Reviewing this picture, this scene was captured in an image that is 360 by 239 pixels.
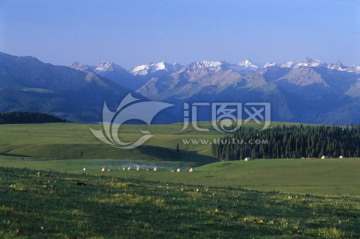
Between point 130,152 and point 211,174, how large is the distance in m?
71.2

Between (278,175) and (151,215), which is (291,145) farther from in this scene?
(151,215)

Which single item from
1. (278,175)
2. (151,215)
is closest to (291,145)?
(278,175)

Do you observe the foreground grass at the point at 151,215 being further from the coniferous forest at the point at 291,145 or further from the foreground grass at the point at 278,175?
the coniferous forest at the point at 291,145

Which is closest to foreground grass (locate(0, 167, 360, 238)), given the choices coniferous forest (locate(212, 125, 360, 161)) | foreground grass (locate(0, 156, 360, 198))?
foreground grass (locate(0, 156, 360, 198))

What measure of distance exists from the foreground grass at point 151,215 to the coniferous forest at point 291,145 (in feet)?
427

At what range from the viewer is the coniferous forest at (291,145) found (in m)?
156

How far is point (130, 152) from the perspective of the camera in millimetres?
142625

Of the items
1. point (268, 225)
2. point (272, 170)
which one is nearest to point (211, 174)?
point (272, 170)

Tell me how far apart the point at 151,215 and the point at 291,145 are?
14208cm

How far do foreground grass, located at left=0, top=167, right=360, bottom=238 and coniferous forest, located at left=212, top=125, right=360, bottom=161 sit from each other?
427ft

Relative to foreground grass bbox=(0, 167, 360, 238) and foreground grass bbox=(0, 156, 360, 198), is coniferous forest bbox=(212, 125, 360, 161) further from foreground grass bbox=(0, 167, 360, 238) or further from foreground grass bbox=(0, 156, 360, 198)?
foreground grass bbox=(0, 167, 360, 238)

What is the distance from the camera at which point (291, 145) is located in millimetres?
159125

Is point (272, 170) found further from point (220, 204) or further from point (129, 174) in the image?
point (220, 204)

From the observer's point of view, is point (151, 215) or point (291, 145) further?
point (291, 145)
